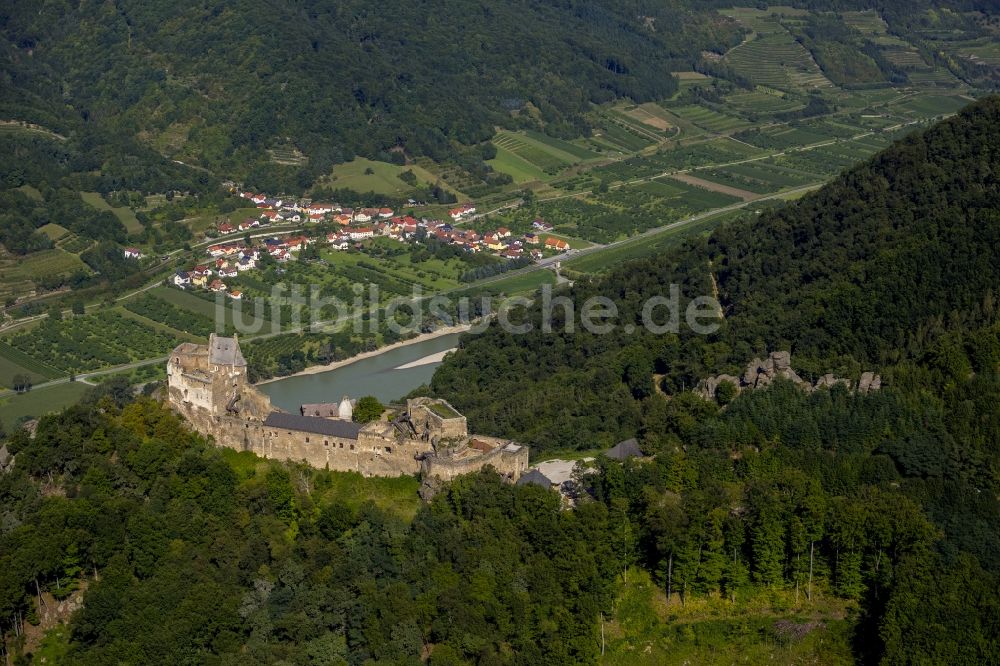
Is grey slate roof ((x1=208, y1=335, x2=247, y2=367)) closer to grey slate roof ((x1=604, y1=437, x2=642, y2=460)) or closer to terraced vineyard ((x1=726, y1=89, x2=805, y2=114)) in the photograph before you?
grey slate roof ((x1=604, y1=437, x2=642, y2=460))

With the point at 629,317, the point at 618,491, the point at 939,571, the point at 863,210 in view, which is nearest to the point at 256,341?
the point at 629,317

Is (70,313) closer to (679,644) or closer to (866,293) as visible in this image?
(866,293)

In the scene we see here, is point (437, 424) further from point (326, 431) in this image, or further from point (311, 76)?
point (311, 76)

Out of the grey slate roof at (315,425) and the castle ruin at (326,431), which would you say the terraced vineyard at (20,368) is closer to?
the castle ruin at (326,431)

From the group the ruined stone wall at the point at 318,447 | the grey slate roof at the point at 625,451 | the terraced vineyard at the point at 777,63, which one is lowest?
the terraced vineyard at the point at 777,63

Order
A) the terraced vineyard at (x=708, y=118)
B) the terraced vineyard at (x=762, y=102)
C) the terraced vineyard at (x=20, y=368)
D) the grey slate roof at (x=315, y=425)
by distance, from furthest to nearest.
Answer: the terraced vineyard at (x=762, y=102) → the terraced vineyard at (x=708, y=118) → the terraced vineyard at (x=20, y=368) → the grey slate roof at (x=315, y=425)

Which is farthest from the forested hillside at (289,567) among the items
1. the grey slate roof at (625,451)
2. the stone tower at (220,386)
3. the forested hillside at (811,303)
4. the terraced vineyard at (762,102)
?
the terraced vineyard at (762,102)

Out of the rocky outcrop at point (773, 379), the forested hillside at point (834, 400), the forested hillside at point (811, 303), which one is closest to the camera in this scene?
the forested hillside at point (834, 400)

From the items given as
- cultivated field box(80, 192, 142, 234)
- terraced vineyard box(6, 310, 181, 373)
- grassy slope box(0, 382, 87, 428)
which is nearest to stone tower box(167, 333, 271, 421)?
grassy slope box(0, 382, 87, 428)
